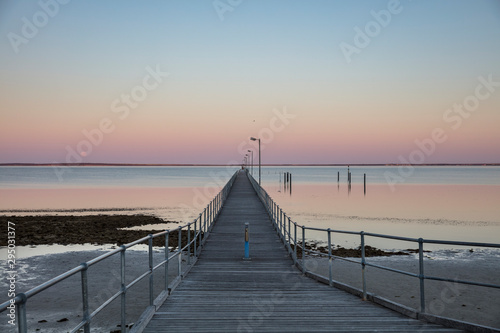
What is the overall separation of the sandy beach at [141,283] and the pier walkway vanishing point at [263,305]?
289 centimetres

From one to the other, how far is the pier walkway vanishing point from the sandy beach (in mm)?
2891

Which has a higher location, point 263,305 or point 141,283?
point 263,305

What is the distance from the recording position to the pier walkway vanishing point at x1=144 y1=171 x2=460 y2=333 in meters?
5.60

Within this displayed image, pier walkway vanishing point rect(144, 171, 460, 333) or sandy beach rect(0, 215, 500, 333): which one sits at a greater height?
pier walkway vanishing point rect(144, 171, 460, 333)

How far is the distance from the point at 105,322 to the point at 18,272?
24.5 feet

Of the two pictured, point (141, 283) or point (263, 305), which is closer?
point (263, 305)

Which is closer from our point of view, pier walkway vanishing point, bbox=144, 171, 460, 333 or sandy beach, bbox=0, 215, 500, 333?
pier walkway vanishing point, bbox=144, 171, 460, 333

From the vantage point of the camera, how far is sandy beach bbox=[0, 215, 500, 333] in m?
10.8

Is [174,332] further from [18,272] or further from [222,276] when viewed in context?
[18,272]

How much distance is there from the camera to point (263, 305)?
680 cm

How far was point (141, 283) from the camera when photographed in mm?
13766

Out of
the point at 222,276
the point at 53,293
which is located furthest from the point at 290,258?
the point at 53,293

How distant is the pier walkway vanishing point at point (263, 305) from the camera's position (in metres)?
5.60

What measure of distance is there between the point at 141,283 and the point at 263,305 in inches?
317
